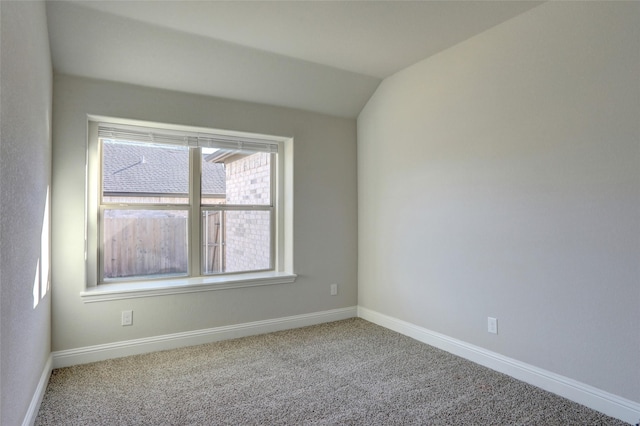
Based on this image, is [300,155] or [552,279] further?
[300,155]

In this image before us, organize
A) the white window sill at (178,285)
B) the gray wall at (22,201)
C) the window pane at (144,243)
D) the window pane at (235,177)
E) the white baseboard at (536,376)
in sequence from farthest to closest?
1. the window pane at (235,177)
2. the window pane at (144,243)
3. the white window sill at (178,285)
4. the white baseboard at (536,376)
5. the gray wall at (22,201)

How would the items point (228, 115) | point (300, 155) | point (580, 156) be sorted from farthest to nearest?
point (300, 155), point (228, 115), point (580, 156)

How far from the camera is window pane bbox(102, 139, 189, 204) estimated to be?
127 inches

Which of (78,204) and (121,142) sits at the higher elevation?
(121,142)

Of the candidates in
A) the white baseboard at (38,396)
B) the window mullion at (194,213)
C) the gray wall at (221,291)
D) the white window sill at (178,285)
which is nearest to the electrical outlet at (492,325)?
the gray wall at (221,291)

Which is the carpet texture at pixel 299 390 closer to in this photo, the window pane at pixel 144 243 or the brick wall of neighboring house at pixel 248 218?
the window pane at pixel 144 243

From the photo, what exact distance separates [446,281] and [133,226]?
2732 millimetres

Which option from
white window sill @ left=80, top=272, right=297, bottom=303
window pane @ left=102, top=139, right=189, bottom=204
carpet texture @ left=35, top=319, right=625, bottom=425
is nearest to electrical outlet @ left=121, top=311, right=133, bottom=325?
white window sill @ left=80, top=272, right=297, bottom=303

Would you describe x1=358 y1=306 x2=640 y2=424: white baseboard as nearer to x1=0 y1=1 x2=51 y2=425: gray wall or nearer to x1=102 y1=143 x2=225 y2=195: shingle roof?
x1=102 y1=143 x2=225 y2=195: shingle roof

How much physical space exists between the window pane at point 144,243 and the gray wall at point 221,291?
320 mm

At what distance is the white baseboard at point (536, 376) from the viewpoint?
2.14 metres

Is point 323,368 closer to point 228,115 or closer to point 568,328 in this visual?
point 568,328

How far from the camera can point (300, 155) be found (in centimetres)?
388

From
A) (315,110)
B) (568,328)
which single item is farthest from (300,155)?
(568,328)
